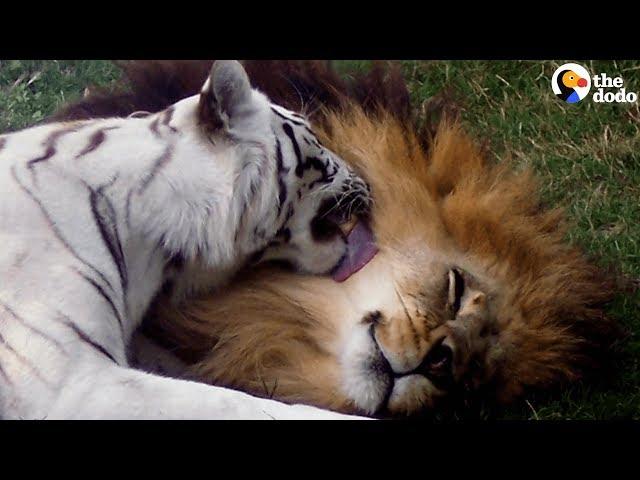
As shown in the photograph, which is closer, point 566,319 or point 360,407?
point 360,407

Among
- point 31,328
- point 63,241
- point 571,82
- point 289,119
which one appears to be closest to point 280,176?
point 289,119

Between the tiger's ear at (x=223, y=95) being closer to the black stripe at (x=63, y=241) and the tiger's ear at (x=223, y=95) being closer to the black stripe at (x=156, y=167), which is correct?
the black stripe at (x=156, y=167)

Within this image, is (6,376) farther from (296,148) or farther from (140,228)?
(296,148)

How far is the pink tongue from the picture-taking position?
2.54 m

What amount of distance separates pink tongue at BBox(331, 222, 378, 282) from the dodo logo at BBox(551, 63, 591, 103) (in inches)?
37.2

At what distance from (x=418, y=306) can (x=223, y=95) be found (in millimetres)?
585

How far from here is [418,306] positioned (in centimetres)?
244

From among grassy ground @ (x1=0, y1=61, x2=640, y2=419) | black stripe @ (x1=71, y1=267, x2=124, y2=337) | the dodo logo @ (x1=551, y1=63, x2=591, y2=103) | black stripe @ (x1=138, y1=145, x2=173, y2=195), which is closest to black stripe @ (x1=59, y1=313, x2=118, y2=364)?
black stripe @ (x1=71, y1=267, x2=124, y2=337)

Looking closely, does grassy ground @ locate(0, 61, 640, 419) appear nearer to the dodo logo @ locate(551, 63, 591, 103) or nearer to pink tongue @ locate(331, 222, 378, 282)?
the dodo logo @ locate(551, 63, 591, 103)

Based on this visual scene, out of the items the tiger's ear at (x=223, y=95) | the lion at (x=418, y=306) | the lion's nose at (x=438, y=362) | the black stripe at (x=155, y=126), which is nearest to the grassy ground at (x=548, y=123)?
the lion at (x=418, y=306)
